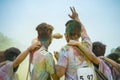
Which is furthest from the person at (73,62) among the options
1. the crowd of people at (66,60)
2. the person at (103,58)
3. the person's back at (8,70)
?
the person's back at (8,70)

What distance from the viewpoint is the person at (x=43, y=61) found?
383cm

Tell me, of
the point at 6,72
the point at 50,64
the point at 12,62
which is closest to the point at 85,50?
the point at 50,64

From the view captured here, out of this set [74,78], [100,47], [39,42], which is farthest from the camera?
[100,47]

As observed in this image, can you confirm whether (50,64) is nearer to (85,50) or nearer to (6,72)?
(85,50)

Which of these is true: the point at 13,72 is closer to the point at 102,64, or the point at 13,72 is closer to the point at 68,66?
the point at 68,66

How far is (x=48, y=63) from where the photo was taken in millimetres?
3854

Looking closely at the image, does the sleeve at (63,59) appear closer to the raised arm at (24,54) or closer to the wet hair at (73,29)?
the wet hair at (73,29)

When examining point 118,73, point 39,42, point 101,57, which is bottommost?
point 118,73

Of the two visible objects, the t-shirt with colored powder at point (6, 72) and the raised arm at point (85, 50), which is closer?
the raised arm at point (85, 50)

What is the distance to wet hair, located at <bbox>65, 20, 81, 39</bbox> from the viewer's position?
3.79 meters

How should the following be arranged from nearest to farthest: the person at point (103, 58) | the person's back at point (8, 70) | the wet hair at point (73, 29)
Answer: the wet hair at point (73, 29)
the person's back at point (8, 70)
the person at point (103, 58)

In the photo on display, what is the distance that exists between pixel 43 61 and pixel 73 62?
1.17 ft

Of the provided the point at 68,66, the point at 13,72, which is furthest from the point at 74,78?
the point at 13,72

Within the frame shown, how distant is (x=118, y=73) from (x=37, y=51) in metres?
1.09
